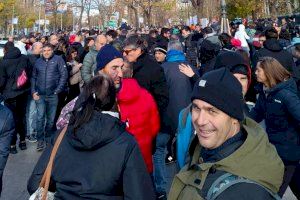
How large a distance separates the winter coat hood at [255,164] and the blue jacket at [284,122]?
2.31m

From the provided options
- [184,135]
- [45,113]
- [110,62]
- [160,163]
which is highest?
[110,62]

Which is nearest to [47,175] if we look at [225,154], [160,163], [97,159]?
[97,159]

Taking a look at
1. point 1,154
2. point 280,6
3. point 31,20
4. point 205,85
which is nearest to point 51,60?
point 1,154

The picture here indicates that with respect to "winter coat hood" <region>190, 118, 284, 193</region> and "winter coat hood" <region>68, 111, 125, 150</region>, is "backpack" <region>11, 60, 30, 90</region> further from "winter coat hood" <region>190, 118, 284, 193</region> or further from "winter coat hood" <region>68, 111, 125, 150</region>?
"winter coat hood" <region>190, 118, 284, 193</region>

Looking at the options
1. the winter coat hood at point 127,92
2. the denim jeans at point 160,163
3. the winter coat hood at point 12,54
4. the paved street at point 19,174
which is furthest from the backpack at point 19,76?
the winter coat hood at point 127,92

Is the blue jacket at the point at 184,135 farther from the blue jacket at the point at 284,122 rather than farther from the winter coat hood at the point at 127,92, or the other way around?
the blue jacket at the point at 284,122

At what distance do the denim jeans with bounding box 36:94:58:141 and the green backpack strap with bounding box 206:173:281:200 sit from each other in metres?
6.70

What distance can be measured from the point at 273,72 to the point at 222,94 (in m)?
2.47

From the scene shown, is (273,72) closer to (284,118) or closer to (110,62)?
(284,118)

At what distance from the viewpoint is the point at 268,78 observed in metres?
4.52

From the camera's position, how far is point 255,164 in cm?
201

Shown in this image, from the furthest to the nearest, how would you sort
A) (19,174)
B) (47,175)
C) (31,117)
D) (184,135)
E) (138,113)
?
(31,117)
(19,174)
(138,113)
(184,135)
(47,175)

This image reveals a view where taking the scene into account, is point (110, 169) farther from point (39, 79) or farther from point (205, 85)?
point (39, 79)

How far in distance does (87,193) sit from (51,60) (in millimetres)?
5821
